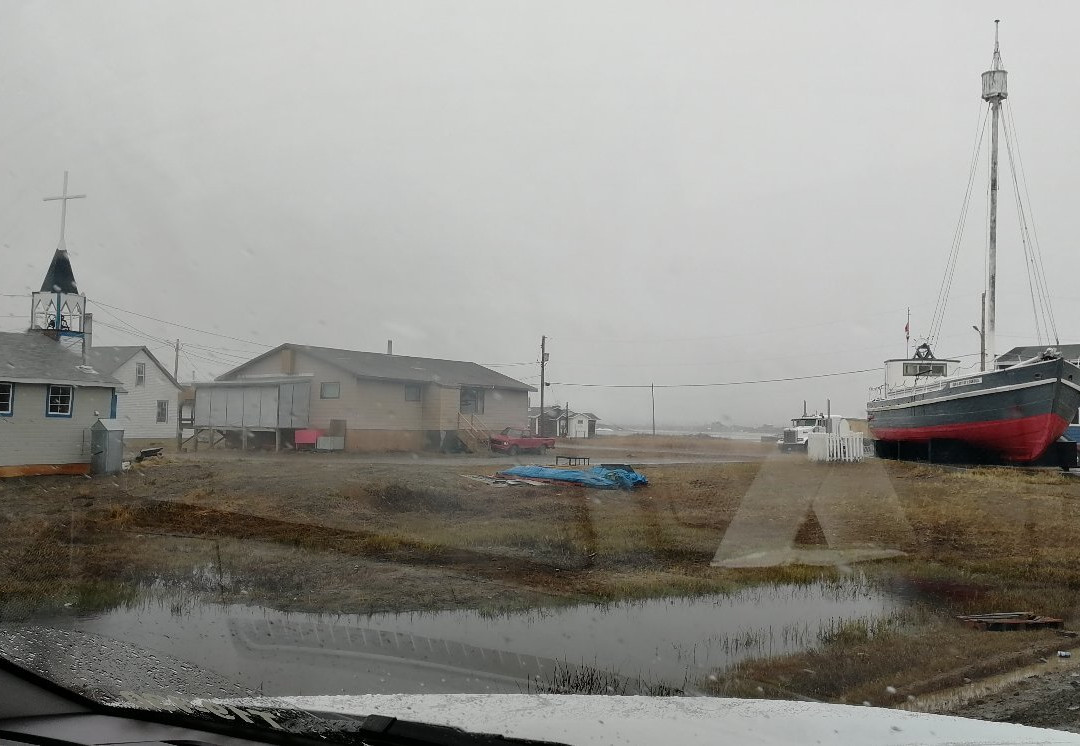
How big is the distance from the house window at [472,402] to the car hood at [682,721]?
7.84 meters

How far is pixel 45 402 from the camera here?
6.82 m

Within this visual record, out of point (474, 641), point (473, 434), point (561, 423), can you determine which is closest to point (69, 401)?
point (474, 641)

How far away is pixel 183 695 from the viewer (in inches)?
117

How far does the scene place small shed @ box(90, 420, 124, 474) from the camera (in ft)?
24.8

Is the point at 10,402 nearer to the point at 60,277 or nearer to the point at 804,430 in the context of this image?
the point at 60,277

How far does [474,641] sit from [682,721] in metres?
2.72

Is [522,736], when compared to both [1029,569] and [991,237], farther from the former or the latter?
[991,237]

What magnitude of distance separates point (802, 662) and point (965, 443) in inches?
515

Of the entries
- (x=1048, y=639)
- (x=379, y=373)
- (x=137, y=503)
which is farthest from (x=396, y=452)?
(x=1048, y=639)

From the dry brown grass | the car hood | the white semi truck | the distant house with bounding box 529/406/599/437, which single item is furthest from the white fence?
the car hood

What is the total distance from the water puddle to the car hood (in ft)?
4.19

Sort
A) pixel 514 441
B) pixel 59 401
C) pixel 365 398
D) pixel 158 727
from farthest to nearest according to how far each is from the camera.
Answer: pixel 514 441, pixel 365 398, pixel 59 401, pixel 158 727

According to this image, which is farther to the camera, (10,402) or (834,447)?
(834,447)

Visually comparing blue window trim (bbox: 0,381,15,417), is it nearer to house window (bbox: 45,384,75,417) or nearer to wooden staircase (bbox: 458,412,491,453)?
house window (bbox: 45,384,75,417)
